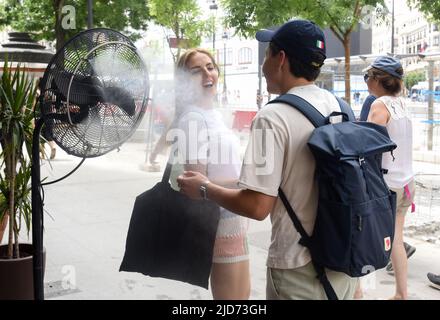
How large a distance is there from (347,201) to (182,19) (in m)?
12.6

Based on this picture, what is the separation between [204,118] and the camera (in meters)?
2.40

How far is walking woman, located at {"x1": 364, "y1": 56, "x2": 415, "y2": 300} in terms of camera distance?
3.46 m

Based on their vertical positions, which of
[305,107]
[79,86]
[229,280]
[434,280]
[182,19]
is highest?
[182,19]

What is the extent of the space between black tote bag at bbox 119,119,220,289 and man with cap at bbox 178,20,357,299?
371mm

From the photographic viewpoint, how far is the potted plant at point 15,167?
2914 millimetres

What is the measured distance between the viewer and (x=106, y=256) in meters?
4.70

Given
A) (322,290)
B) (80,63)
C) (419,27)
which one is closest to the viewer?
(322,290)

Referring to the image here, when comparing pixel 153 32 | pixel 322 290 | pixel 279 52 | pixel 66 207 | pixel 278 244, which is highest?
pixel 153 32

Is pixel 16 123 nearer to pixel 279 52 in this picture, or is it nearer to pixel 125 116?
pixel 125 116

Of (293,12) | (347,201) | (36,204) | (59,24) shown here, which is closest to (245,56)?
(59,24)

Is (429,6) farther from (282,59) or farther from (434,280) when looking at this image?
(282,59)

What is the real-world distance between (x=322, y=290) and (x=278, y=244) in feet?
0.73

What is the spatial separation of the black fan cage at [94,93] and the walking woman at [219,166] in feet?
0.80
